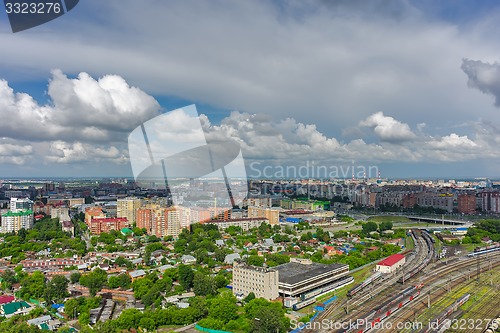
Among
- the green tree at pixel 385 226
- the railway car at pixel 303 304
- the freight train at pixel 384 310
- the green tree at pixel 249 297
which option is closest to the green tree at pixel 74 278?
the green tree at pixel 249 297

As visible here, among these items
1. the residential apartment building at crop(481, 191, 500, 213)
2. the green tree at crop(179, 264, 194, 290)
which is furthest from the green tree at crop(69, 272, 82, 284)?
the residential apartment building at crop(481, 191, 500, 213)

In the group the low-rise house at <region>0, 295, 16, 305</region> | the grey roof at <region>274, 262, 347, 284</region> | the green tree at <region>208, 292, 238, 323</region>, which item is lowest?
the low-rise house at <region>0, 295, 16, 305</region>

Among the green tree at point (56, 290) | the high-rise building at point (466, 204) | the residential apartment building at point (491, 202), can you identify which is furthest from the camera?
the high-rise building at point (466, 204)

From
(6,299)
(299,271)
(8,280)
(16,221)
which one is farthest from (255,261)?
(16,221)

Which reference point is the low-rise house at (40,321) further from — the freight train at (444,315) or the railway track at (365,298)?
the freight train at (444,315)

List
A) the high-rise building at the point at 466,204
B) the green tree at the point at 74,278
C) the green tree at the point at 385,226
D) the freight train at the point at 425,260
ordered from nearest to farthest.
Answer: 1. the freight train at the point at 425,260
2. the green tree at the point at 74,278
3. the green tree at the point at 385,226
4. the high-rise building at the point at 466,204

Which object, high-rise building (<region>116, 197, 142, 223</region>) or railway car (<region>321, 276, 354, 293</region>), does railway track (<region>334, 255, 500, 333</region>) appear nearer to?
railway car (<region>321, 276, 354, 293</region>)
